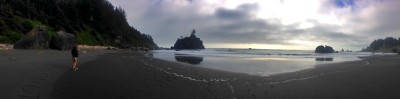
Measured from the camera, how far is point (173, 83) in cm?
1485

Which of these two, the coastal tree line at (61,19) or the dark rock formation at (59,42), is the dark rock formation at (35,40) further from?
the coastal tree line at (61,19)

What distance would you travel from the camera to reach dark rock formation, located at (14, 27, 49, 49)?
37241 mm

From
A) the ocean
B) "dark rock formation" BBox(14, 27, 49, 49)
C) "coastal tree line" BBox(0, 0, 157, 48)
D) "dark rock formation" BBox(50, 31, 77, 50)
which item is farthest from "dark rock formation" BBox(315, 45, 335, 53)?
"dark rock formation" BBox(14, 27, 49, 49)

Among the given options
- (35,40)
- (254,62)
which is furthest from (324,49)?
(35,40)

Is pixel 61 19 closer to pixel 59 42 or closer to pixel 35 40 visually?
pixel 59 42

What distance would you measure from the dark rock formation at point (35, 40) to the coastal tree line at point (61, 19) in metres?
12.5

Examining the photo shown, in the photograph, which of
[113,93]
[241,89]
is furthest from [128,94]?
[241,89]

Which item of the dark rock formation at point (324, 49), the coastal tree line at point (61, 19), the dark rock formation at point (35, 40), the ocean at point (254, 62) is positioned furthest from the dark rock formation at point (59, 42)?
the dark rock formation at point (324, 49)

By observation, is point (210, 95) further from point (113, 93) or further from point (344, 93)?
point (344, 93)

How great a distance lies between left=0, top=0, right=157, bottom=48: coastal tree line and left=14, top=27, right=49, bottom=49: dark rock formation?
12531mm

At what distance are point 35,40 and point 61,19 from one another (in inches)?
2024

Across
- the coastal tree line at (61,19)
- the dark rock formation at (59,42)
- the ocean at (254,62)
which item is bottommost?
the ocean at (254,62)

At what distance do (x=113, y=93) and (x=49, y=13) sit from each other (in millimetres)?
86421

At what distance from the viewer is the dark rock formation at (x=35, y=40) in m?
37.2
